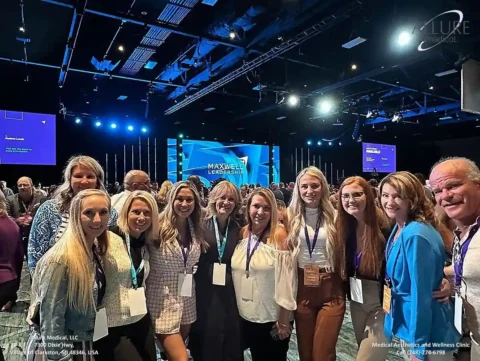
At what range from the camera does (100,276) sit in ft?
5.65

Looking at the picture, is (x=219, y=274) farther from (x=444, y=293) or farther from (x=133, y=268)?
(x=444, y=293)

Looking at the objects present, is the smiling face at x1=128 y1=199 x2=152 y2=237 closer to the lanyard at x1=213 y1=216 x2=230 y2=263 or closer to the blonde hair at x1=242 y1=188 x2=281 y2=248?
the lanyard at x1=213 y1=216 x2=230 y2=263

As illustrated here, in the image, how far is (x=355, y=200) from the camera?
215cm

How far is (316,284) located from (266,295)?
329 mm

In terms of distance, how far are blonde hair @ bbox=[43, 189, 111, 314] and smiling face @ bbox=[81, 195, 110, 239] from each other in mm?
20

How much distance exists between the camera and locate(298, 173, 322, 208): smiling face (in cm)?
233

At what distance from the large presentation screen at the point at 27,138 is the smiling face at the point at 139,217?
8422mm

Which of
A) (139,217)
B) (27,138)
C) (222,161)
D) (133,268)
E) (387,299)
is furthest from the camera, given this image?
(222,161)

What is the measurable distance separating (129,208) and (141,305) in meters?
0.56

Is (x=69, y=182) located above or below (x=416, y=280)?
above

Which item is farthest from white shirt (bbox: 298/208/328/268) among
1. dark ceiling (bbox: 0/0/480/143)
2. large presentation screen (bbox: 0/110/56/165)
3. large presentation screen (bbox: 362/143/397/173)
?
large presentation screen (bbox: 362/143/397/173)

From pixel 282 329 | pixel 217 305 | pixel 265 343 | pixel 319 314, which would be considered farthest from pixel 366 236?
pixel 217 305

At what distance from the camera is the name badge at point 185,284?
212cm

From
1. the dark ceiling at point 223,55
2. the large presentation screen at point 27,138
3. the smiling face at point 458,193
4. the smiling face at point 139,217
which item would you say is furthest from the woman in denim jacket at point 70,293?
the large presentation screen at point 27,138
